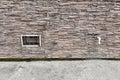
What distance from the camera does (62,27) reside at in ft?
33.3

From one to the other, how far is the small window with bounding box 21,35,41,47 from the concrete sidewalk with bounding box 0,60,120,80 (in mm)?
936

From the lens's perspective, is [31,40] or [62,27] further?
[31,40]

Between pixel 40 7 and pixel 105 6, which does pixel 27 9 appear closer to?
pixel 40 7

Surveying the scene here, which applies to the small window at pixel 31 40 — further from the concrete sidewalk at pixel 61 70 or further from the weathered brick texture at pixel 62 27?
the concrete sidewalk at pixel 61 70

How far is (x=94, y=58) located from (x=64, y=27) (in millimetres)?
2362

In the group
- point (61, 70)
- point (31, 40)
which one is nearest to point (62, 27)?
point (31, 40)

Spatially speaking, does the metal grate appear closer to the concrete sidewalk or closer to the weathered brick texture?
the weathered brick texture

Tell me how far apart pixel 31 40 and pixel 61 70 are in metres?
2.11

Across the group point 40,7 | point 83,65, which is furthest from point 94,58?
point 40,7

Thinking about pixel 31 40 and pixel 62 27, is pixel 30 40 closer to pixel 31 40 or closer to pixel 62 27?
pixel 31 40

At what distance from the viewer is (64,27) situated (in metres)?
10.2

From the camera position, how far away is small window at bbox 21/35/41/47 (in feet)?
34.2

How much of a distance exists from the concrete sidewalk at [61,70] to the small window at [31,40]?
3.07 feet

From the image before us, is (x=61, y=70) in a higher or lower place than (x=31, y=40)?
lower
